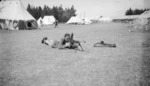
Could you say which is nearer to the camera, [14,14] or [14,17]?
[14,17]

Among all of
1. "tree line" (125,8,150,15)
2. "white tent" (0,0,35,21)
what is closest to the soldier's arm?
"white tent" (0,0,35,21)

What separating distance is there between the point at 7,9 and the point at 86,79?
95.6 feet

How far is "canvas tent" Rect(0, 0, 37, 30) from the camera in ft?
90.4

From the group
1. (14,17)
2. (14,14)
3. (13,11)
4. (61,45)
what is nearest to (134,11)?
(13,11)

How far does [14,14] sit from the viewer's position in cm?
2795

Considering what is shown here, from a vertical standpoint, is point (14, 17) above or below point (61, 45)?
above

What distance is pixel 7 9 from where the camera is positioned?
29.0m

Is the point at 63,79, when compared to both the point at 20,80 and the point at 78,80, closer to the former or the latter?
the point at 78,80

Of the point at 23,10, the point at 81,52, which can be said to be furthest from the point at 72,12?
the point at 81,52

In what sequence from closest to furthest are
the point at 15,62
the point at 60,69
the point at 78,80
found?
the point at 78,80
the point at 60,69
the point at 15,62

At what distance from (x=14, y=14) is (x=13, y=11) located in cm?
104

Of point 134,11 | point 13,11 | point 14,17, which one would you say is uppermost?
point 134,11

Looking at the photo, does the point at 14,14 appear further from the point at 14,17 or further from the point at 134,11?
the point at 134,11

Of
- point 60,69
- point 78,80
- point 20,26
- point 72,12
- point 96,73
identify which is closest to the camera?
point 78,80
